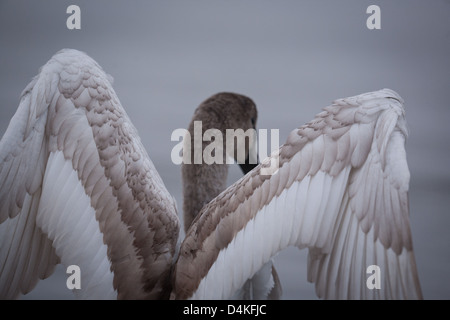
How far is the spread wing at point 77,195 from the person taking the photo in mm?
1276

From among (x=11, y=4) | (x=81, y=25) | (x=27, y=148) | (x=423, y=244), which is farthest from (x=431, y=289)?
(x=11, y=4)

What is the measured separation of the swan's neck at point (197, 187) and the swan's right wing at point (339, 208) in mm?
560

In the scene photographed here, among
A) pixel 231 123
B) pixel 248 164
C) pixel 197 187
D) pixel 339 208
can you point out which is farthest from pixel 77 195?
pixel 248 164

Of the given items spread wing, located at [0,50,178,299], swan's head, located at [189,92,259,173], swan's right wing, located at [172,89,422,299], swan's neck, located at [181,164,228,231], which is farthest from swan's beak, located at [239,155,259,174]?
swan's right wing, located at [172,89,422,299]

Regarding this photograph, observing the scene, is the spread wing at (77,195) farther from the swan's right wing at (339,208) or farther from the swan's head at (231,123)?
the swan's head at (231,123)

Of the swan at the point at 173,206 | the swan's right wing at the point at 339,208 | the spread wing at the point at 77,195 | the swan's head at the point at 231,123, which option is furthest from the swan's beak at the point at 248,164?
the swan's right wing at the point at 339,208

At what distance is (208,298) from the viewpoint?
4.02ft

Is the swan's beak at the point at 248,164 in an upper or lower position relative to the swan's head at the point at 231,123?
lower

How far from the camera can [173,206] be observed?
59.6 inches

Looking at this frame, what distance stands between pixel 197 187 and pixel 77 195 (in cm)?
57

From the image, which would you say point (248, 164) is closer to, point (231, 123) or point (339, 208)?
point (231, 123)

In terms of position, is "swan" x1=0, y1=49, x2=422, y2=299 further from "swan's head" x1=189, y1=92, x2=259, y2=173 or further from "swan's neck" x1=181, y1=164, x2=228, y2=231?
"swan's head" x1=189, y1=92, x2=259, y2=173

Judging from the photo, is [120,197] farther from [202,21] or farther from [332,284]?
[202,21]

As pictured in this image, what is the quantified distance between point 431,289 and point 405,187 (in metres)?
0.67
